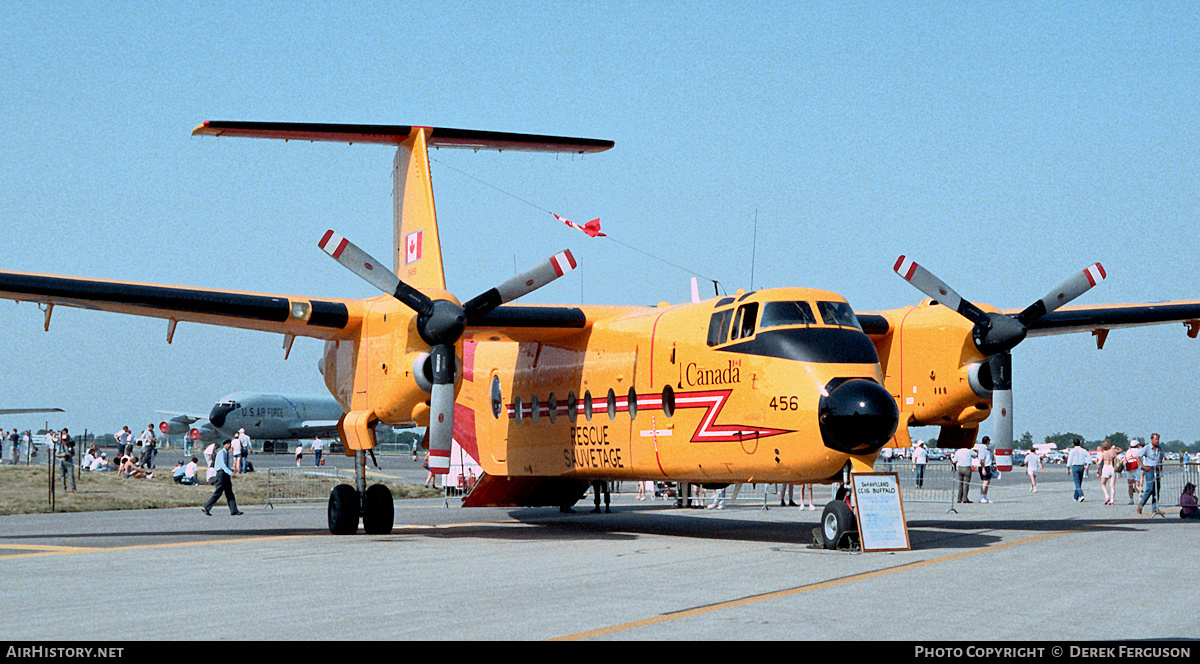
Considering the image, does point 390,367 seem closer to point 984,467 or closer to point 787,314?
point 787,314

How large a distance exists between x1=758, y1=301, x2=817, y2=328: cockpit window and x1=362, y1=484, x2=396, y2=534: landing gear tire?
6.76 metres

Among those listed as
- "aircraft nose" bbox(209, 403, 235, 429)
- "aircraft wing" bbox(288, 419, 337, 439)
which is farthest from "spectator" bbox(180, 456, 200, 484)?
"aircraft wing" bbox(288, 419, 337, 439)

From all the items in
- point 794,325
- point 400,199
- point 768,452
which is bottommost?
point 768,452

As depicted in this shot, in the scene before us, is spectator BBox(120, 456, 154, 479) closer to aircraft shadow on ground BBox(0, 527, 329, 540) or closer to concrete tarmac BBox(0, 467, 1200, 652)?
concrete tarmac BBox(0, 467, 1200, 652)

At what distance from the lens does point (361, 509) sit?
17.3 metres

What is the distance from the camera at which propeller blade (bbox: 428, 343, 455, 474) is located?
15539mm

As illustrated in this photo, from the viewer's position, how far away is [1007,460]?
1698 cm

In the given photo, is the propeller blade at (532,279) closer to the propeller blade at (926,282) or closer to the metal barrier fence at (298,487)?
the propeller blade at (926,282)

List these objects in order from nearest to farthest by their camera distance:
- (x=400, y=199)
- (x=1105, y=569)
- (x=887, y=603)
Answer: (x=887, y=603), (x=1105, y=569), (x=400, y=199)

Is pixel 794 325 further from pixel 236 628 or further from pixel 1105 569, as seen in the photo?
pixel 236 628

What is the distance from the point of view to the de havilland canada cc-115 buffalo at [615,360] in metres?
13.9

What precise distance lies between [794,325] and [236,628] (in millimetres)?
8417

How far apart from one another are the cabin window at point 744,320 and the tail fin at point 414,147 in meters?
4.80

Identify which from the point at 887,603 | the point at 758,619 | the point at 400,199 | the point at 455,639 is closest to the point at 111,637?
the point at 455,639
